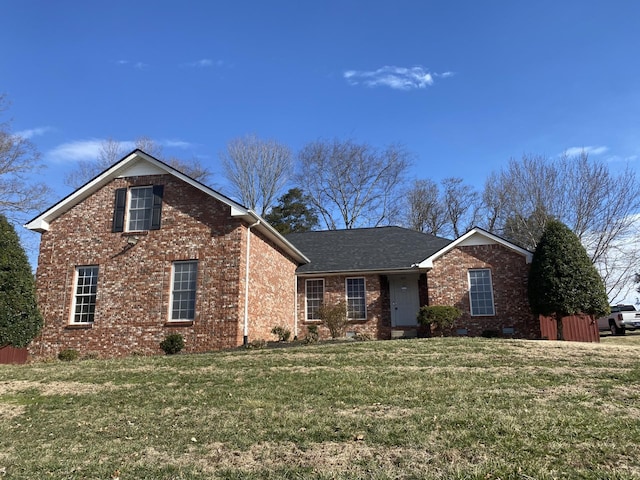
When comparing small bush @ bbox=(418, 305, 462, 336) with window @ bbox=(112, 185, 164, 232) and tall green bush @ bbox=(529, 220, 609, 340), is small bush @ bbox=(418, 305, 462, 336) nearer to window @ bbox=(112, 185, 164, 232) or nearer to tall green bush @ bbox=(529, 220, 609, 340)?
tall green bush @ bbox=(529, 220, 609, 340)

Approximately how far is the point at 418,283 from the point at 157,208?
10.9 metres

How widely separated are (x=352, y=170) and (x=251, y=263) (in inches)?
931

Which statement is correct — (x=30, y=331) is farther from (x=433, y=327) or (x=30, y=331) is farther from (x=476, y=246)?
(x=476, y=246)

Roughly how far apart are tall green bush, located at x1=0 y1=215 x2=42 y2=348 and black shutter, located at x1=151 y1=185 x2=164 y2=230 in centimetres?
399

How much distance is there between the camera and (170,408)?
7.21 m

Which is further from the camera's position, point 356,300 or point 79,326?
point 356,300

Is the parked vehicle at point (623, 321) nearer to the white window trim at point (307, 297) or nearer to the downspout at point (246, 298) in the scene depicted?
the white window trim at point (307, 297)

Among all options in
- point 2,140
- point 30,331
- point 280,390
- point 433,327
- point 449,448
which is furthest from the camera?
point 2,140

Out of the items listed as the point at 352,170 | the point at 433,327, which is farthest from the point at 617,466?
the point at 352,170

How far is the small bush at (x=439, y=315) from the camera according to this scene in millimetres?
17391

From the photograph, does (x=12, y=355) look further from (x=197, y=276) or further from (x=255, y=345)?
(x=255, y=345)

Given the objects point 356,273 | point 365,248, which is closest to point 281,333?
point 356,273

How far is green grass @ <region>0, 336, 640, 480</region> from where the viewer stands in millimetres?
4594

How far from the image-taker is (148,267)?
52.4ft
